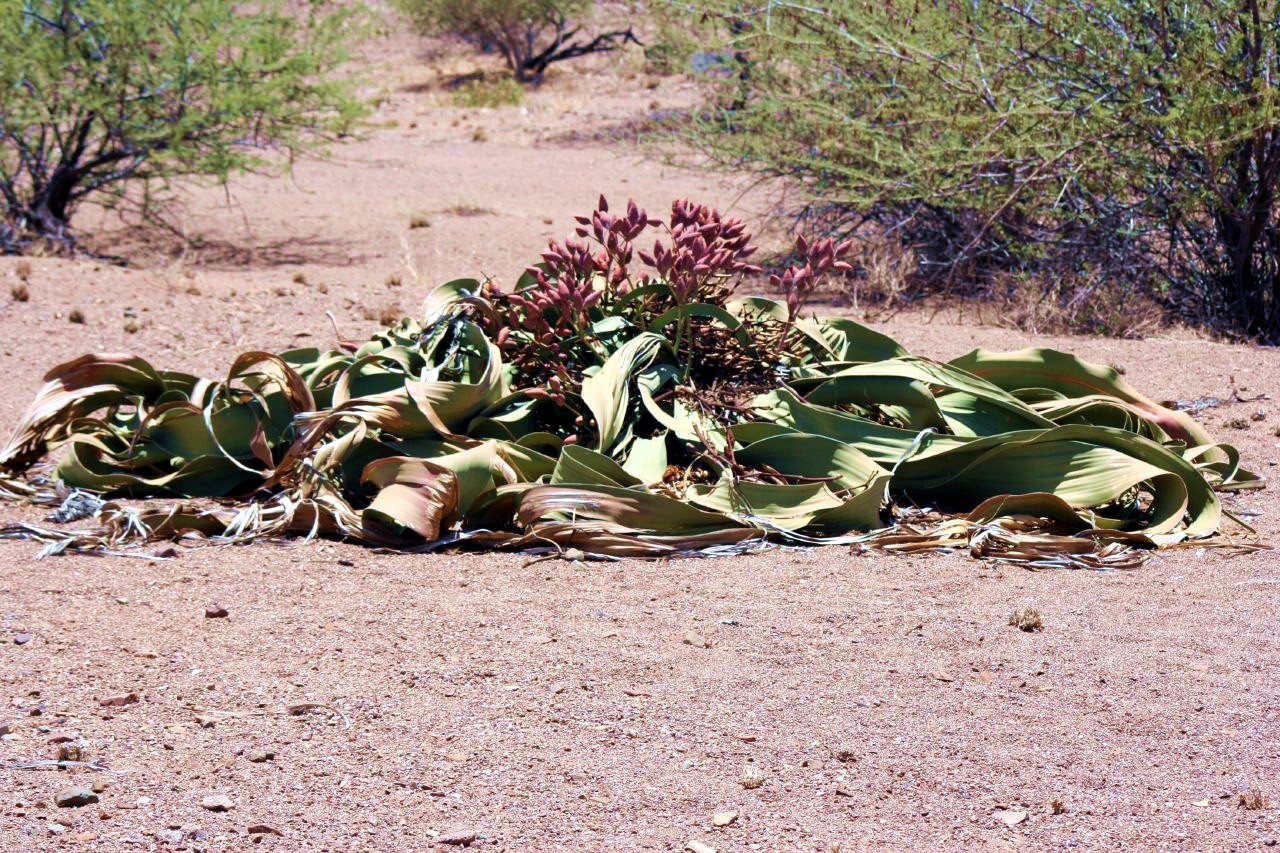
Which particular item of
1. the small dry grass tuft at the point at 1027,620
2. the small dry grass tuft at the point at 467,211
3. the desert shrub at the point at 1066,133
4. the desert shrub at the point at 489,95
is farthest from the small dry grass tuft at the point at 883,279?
the desert shrub at the point at 489,95

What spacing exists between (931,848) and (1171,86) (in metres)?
6.12

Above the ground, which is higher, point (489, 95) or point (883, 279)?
point (489, 95)

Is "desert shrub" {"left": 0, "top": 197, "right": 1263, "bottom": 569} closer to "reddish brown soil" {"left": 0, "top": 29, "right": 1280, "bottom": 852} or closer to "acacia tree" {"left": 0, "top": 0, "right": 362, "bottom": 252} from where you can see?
"reddish brown soil" {"left": 0, "top": 29, "right": 1280, "bottom": 852}

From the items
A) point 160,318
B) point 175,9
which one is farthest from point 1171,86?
point 175,9

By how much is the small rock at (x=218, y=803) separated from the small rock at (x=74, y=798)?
8.2 inches

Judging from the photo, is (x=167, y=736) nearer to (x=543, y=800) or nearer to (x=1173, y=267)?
(x=543, y=800)

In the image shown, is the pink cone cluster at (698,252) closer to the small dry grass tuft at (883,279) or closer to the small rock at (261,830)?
the small rock at (261,830)

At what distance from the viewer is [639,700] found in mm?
3117

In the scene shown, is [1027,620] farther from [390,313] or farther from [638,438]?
[390,313]

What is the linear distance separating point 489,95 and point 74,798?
23.8 m

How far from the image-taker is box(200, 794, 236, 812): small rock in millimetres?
2637

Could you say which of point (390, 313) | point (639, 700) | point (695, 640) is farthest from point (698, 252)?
point (390, 313)

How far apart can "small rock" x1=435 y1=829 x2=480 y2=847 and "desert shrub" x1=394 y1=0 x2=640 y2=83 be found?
26.3 m

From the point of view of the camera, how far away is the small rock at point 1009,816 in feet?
8.54
